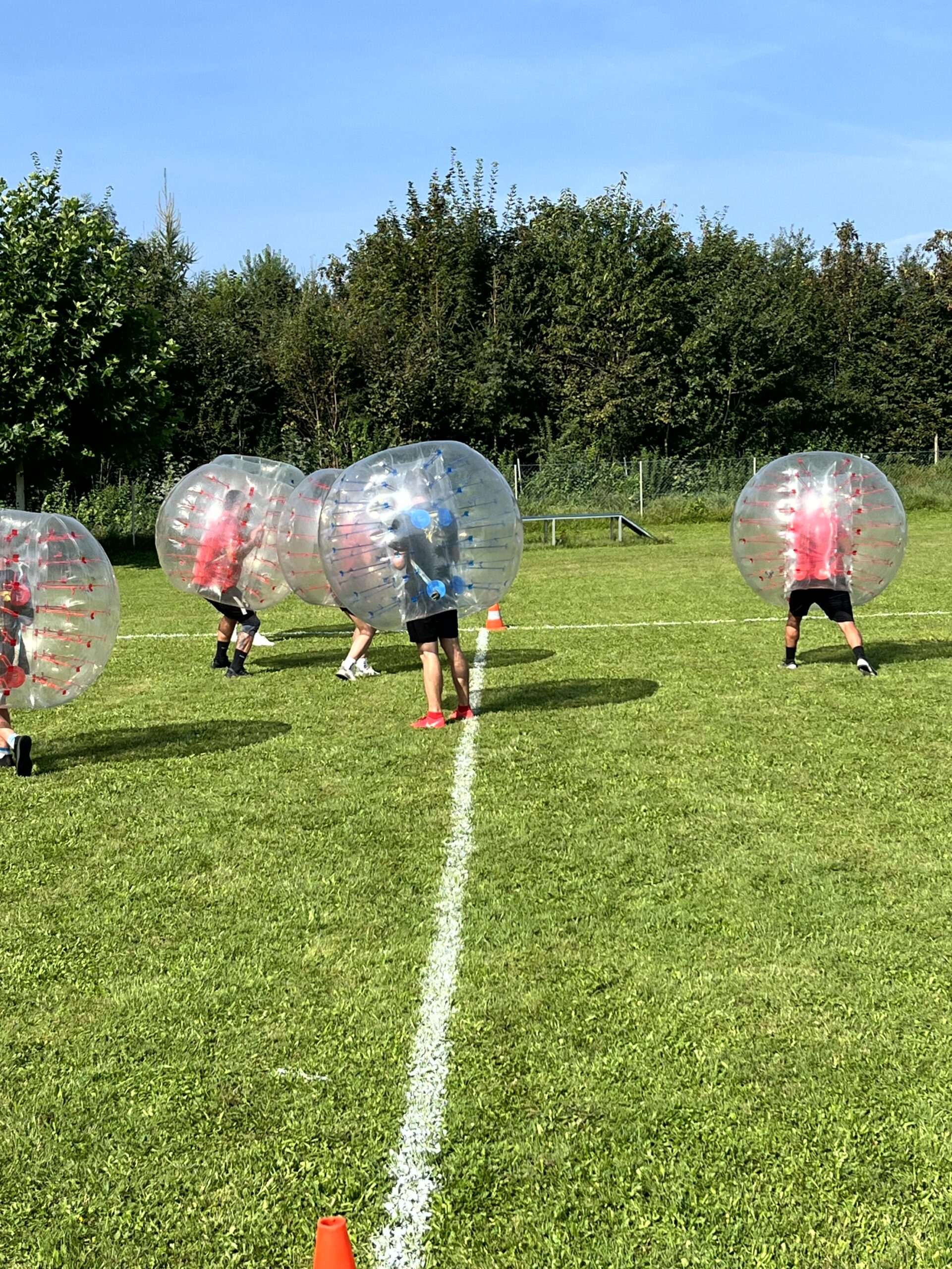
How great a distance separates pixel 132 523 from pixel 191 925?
29.8m

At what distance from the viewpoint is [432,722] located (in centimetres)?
927

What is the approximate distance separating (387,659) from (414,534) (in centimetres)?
465

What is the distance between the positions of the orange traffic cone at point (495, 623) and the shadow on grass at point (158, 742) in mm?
5936

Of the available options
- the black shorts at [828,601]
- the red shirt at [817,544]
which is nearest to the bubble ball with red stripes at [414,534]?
the red shirt at [817,544]

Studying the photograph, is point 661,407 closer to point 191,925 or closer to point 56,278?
→ point 56,278

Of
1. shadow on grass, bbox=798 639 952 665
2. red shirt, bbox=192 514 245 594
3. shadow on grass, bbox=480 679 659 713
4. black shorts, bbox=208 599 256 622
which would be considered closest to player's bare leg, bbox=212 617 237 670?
black shorts, bbox=208 599 256 622

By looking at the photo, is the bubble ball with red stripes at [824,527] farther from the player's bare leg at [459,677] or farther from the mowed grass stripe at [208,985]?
the mowed grass stripe at [208,985]

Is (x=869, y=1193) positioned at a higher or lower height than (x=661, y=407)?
lower

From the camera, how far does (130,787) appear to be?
7.75 metres

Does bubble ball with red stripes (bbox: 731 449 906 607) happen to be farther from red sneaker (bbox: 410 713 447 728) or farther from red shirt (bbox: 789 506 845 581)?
red sneaker (bbox: 410 713 447 728)

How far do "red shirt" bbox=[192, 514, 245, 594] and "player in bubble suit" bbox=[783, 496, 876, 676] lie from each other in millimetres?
4956

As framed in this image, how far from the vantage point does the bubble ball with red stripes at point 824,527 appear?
10828mm

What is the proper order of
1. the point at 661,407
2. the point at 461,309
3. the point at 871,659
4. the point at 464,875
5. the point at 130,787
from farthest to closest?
the point at 461,309
the point at 661,407
the point at 871,659
the point at 130,787
the point at 464,875

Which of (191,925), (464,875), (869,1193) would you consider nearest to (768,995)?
(869,1193)
